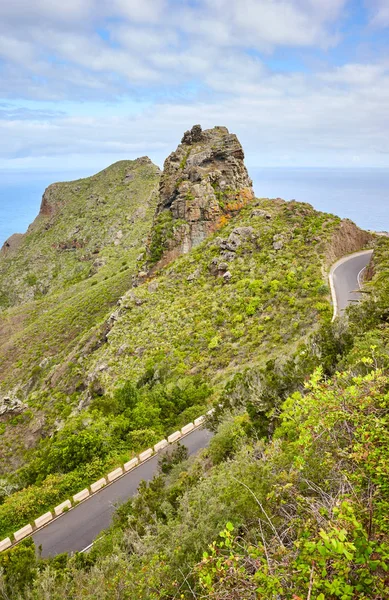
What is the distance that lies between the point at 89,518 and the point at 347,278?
2369 centimetres

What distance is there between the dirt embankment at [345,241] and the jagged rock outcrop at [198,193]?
11487mm

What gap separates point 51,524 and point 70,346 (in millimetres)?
28196

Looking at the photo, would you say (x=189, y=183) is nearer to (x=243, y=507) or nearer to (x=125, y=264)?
(x=125, y=264)

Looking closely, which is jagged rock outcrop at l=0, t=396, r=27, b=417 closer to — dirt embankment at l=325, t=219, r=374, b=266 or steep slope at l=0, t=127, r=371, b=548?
steep slope at l=0, t=127, r=371, b=548

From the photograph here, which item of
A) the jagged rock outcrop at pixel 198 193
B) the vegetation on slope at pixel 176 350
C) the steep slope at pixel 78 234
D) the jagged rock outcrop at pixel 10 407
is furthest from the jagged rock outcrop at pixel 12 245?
the jagged rock outcrop at pixel 10 407

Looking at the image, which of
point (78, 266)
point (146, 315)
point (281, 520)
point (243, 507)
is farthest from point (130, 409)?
point (78, 266)

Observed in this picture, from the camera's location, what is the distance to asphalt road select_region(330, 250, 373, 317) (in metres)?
24.6

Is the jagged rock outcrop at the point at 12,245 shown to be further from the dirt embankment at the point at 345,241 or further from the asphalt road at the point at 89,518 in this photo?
the asphalt road at the point at 89,518

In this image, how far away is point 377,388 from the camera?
20.0 ft

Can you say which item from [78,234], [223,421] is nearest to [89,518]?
[223,421]

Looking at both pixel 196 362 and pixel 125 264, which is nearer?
pixel 196 362

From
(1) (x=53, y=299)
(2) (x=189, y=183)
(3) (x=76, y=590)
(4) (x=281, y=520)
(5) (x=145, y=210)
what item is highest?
(5) (x=145, y=210)

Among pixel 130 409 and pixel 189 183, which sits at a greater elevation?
pixel 189 183

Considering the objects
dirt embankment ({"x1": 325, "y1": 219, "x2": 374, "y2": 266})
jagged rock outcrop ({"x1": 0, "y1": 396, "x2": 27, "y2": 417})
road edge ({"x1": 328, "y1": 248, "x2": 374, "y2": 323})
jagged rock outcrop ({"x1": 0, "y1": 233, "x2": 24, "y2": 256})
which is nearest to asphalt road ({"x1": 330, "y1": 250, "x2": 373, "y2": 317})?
road edge ({"x1": 328, "y1": 248, "x2": 374, "y2": 323})
